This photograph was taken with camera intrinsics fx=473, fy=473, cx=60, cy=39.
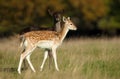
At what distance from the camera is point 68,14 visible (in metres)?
37.6

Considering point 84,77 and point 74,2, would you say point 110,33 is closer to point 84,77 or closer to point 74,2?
point 74,2

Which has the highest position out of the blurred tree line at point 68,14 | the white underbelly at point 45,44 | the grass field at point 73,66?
the white underbelly at point 45,44

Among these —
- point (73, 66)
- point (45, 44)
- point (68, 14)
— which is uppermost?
point (45, 44)

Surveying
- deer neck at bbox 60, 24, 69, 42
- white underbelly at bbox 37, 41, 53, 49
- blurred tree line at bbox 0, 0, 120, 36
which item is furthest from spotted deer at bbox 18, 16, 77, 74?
blurred tree line at bbox 0, 0, 120, 36

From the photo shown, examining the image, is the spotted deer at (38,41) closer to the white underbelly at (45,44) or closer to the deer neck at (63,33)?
the white underbelly at (45,44)

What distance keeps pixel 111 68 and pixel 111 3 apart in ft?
92.6

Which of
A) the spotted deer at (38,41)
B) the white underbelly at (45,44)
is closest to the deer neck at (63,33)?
the spotted deer at (38,41)

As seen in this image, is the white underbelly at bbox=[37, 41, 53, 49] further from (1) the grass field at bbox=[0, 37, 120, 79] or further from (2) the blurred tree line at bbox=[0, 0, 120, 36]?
(2) the blurred tree line at bbox=[0, 0, 120, 36]

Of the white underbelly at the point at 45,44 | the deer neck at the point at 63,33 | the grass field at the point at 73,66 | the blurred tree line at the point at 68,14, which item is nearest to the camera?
the grass field at the point at 73,66

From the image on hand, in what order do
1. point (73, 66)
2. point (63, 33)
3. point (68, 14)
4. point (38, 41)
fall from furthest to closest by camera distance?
point (68, 14)
point (63, 33)
point (73, 66)
point (38, 41)

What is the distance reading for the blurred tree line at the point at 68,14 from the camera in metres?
35.6

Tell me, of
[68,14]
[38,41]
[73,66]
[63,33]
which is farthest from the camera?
[68,14]

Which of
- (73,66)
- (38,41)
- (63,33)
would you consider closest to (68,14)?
(63,33)

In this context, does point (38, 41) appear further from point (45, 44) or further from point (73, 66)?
point (73, 66)
